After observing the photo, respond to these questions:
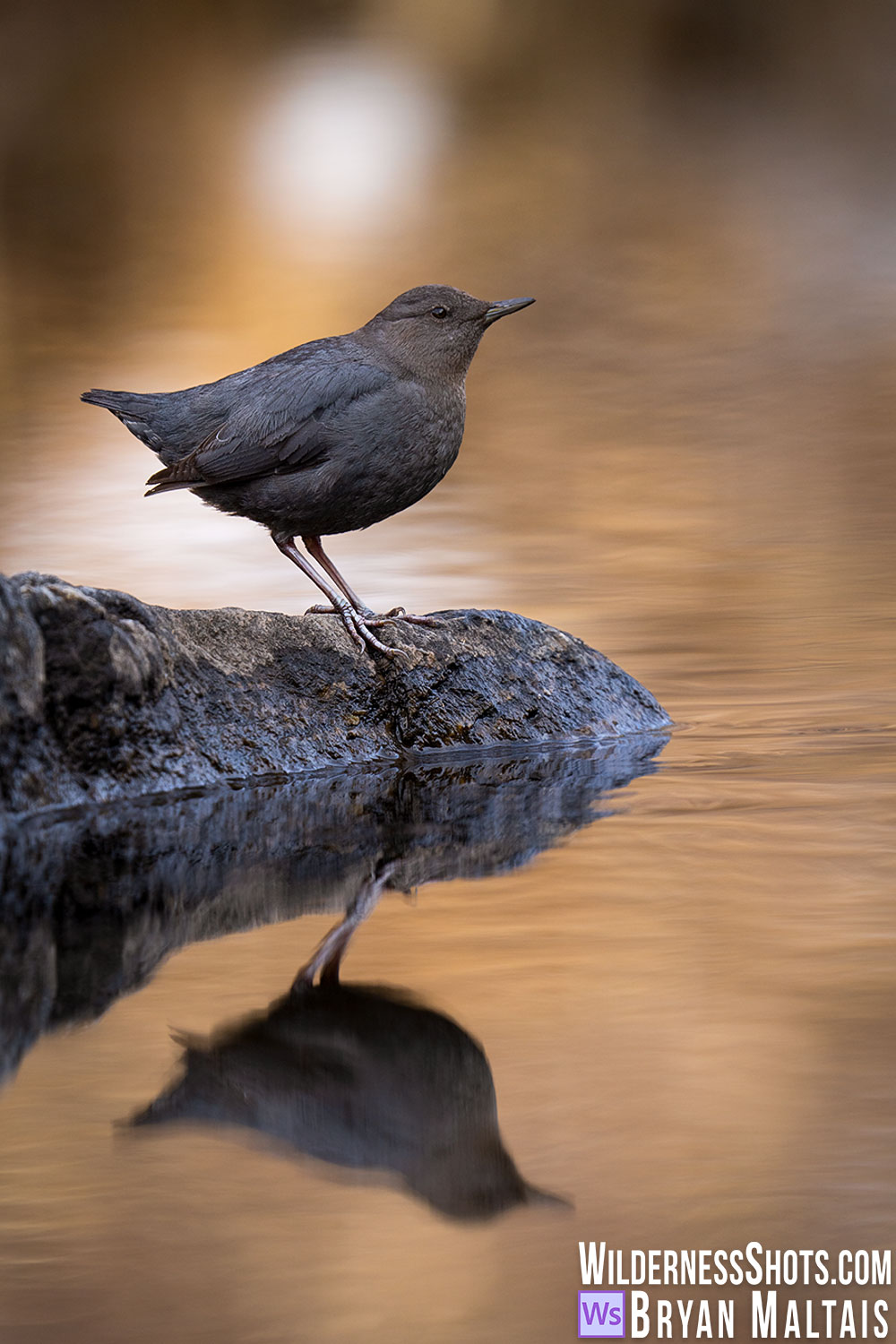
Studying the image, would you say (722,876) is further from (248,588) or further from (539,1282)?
(248,588)

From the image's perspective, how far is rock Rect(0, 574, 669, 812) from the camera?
330cm

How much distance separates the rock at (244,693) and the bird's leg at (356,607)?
5cm

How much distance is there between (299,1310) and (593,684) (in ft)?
11.1

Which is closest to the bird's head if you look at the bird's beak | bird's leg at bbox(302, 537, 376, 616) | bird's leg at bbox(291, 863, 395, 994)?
the bird's beak

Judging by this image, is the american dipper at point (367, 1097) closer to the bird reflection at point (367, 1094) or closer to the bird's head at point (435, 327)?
the bird reflection at point (367, 1094)

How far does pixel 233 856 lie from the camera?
3.03 meters

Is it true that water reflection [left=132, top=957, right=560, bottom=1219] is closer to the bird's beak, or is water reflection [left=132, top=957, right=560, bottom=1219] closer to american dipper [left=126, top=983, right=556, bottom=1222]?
american dipper [left=126, top=983, right=556, bottom=1222]

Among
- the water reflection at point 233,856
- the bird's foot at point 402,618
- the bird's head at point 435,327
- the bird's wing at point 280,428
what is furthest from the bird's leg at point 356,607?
the bird's head at point 435,327

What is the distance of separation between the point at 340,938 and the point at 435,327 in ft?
7.77

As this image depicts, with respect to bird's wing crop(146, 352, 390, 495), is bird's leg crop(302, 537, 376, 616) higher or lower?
lower

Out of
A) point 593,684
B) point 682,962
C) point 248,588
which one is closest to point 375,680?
point 593,684

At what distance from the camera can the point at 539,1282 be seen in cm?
136

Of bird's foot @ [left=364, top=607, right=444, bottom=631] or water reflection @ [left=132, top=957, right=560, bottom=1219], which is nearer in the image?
water reflection @ [left=132, top=957, right=560, bottom=1219]

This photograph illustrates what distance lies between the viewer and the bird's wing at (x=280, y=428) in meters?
3.98
